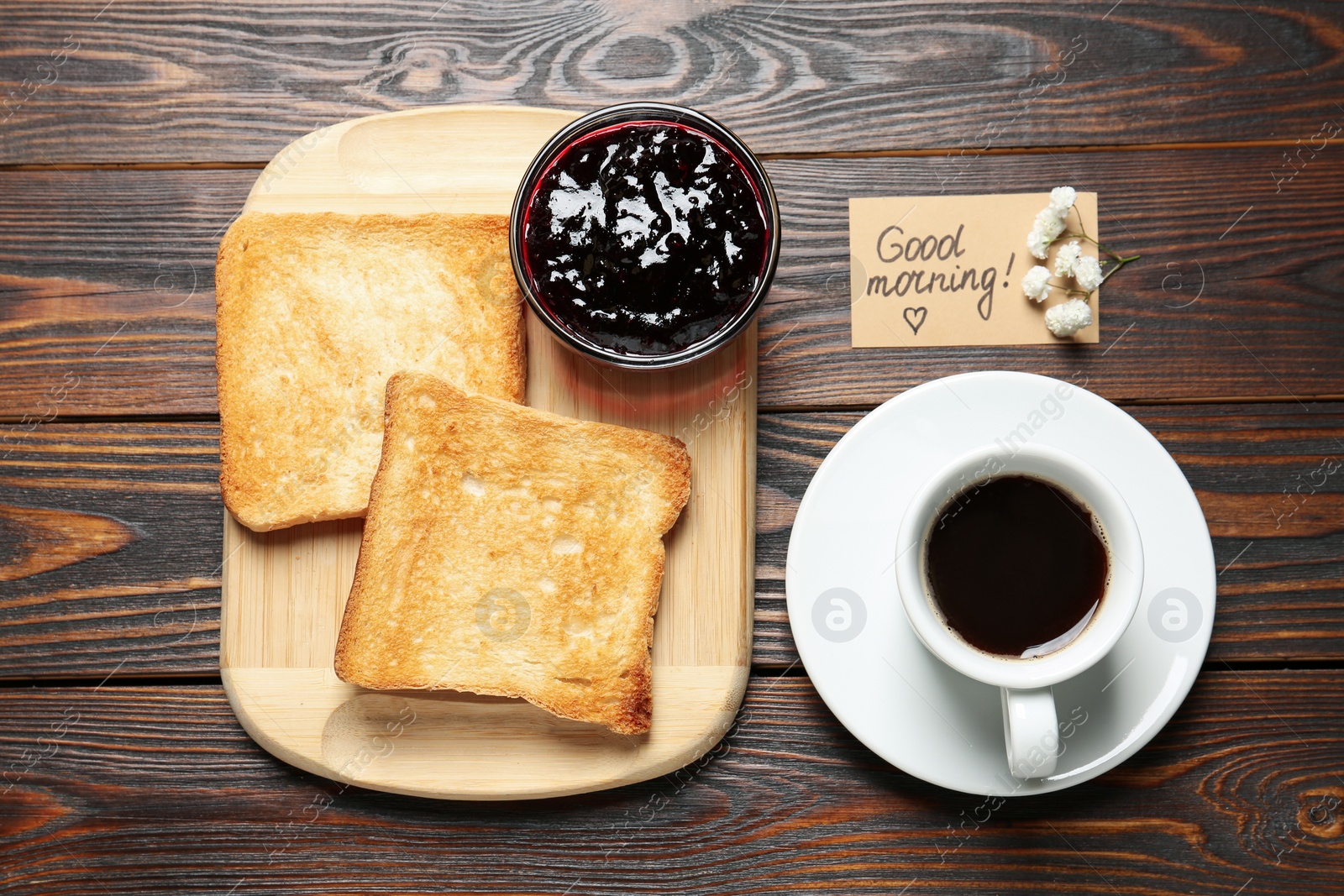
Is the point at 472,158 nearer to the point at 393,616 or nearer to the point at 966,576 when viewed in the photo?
the point at 393,616

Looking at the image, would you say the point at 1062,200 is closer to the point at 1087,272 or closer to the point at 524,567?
the point at 1087,272

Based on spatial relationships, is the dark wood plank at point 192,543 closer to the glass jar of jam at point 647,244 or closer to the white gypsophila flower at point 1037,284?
the white gypsophila flower at point 1037,284

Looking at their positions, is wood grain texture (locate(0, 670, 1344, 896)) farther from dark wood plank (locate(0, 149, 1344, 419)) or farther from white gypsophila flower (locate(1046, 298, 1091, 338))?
white gypsophila flower (locate(1046, 298, 1091, 338))

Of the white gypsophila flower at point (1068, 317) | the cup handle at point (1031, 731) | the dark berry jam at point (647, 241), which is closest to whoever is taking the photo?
the cup handle at point (1031, 731)

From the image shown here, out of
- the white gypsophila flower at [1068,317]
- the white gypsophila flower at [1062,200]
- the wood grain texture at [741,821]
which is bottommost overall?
the wood grain texture at [741,821]

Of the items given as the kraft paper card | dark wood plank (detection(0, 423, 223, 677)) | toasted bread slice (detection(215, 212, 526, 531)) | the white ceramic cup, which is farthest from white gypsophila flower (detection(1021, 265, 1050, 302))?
dark wood plank (detection(0, 423, 223, 677))

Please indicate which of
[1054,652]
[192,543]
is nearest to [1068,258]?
[1054,652]

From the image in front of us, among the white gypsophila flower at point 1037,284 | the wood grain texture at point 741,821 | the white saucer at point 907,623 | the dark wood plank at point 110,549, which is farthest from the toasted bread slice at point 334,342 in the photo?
the white gypsophila flower at point 1037,284
